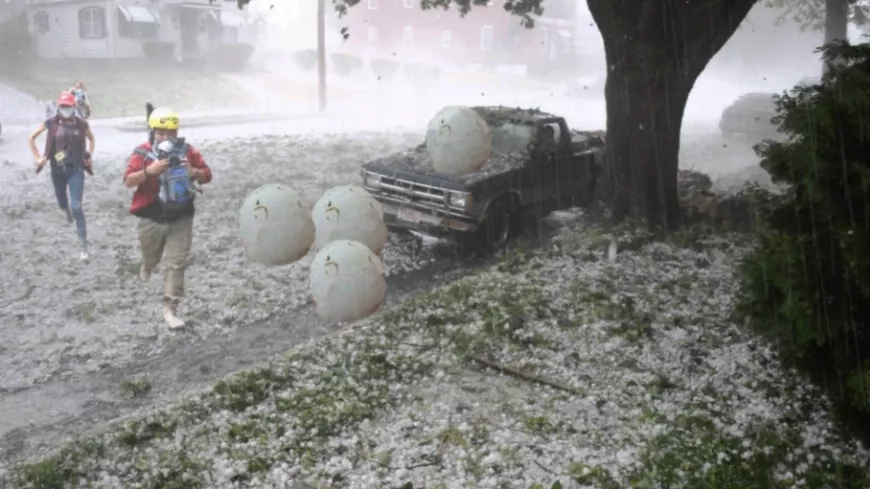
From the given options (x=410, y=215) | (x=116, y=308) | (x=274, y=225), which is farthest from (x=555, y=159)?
(x=274, y=225)

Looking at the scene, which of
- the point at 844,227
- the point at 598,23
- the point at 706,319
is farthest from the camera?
the point at 598,23

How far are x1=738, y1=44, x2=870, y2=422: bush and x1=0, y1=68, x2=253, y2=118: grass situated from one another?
24.5 m

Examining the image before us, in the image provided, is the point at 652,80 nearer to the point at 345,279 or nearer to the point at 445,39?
the point at 345,279

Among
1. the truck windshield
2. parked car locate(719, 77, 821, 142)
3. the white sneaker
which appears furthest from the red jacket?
parked car locate(719, 77, 821, 142)

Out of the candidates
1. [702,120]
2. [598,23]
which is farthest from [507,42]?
[598,23]

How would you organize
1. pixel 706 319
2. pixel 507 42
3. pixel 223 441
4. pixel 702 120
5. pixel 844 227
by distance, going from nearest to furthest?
pixel 844 227, pixel 223 441, pixel 706 319, pixel 702 120, pixel 507 42

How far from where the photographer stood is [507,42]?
53156 millimetres

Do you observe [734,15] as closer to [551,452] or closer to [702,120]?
[551,452]

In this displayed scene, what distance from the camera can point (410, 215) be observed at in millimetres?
9578

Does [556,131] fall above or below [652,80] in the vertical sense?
below

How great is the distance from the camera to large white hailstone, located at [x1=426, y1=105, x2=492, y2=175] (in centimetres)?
533

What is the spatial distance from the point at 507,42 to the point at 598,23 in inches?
1752

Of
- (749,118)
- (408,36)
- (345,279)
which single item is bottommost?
(345,279)

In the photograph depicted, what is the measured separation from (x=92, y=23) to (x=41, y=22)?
2.14 m
